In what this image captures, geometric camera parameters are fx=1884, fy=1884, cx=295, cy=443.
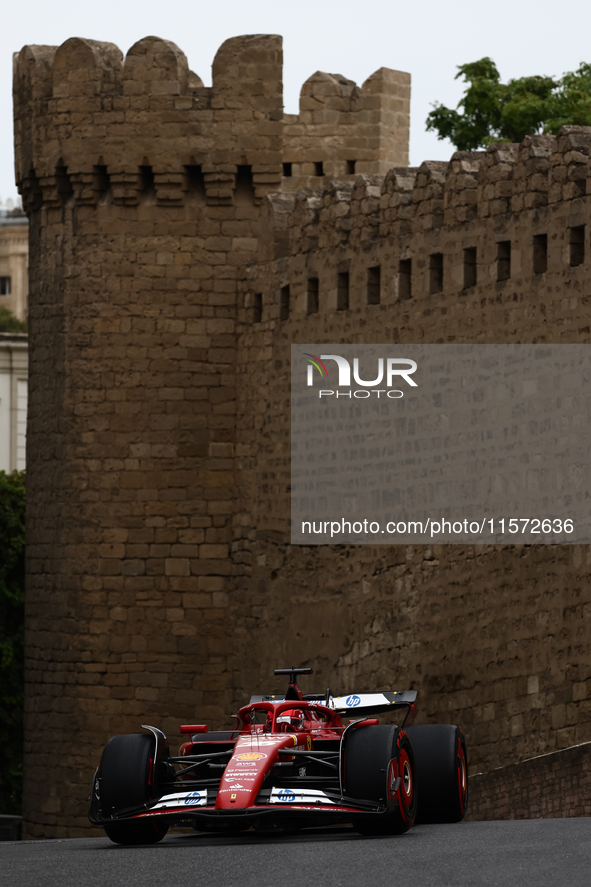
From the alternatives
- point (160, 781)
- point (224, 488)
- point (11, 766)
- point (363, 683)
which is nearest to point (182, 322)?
point (224, 488)

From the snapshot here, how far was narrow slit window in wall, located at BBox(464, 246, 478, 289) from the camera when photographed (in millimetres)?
15984

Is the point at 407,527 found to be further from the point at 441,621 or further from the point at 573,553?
the point at 573,553

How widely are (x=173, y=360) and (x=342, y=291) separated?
2219mm

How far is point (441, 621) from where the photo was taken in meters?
15.8

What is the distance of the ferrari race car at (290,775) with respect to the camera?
980cm

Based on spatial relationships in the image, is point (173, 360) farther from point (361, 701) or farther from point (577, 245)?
point (361, 701)

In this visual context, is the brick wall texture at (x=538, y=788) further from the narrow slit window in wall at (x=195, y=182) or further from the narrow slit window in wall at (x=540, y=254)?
the narrow slit window in wall at (x=195, y=182)

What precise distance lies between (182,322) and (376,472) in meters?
3.18

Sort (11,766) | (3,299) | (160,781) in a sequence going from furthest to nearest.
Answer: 1. (3,299)
2. (11,766)
3. (160,781)

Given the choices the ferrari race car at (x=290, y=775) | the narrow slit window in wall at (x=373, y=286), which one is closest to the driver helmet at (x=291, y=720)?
the ferrari race car at (x=290, y=775)

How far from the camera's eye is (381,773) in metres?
9.75

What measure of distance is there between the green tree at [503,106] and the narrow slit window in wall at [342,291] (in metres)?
11.9

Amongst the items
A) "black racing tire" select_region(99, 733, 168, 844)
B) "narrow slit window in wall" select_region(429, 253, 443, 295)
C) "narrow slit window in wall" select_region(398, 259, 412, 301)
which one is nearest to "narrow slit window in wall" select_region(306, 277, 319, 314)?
"narrow slit window in wall" select_region(398, 259, 412, 301)

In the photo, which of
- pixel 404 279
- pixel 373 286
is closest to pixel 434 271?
pixel 404 279
